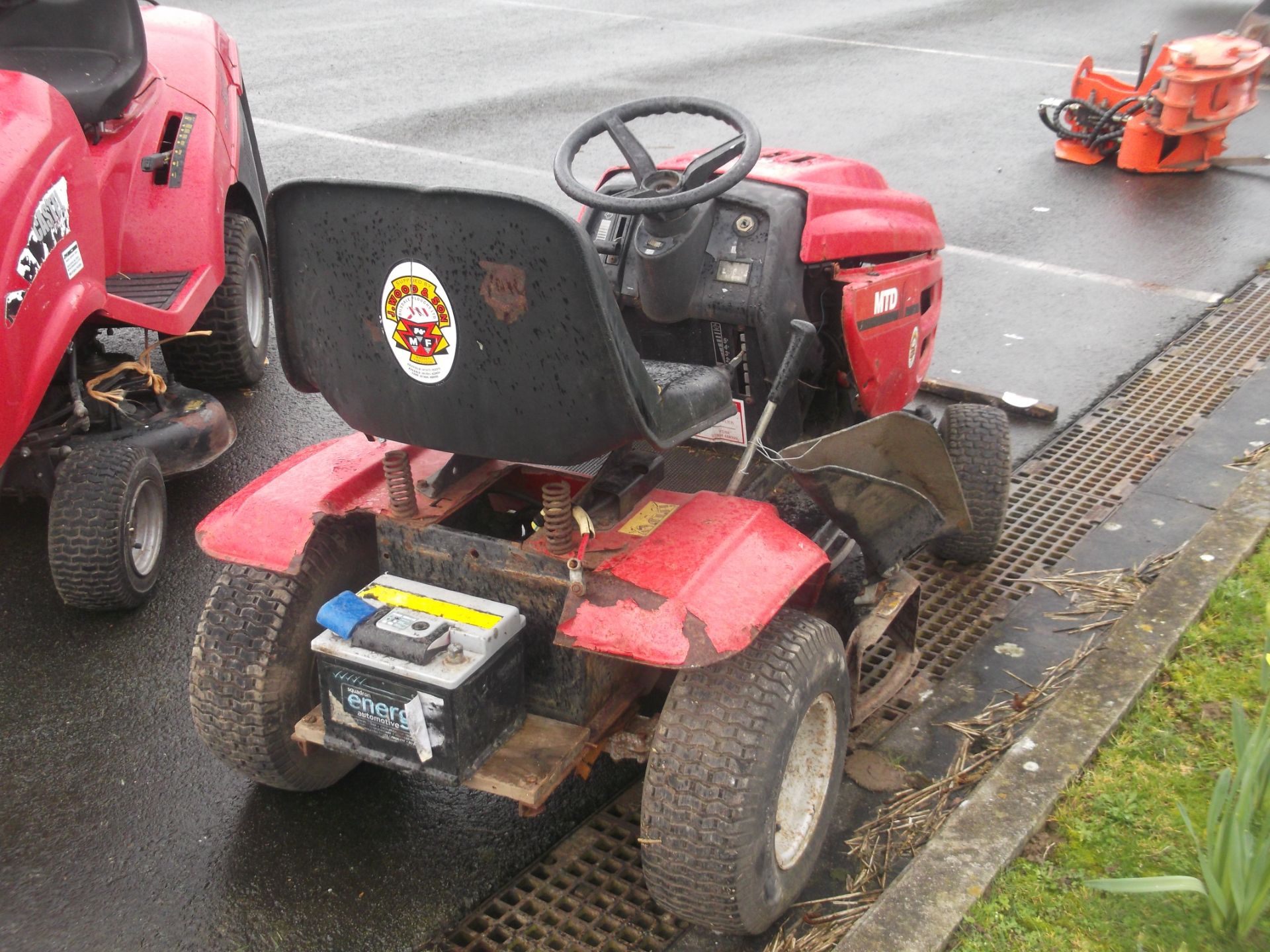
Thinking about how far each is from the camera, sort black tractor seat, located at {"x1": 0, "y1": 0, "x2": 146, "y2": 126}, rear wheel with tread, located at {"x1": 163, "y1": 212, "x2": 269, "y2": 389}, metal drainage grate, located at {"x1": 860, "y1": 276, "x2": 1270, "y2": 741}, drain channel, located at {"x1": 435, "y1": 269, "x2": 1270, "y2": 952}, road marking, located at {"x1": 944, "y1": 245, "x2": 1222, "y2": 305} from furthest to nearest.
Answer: road marking, located at {"x1": 944, "y1": 245, "x2": 1222, "y2": 305} → rear wheel with tread, located at {"x1": 163, "y1": 212, "x2": 269, "y2": 389} → black tractor seat, located at {"x1": 0, "y1": 0, "x2": 146, "y2": 126} → metal drainage grate, located at {"x1": 860, "y1": 276, "x2": 1270, "y2": 741} → drain channel, located at {"x1": 435, "y1": 269, "x2": 1270, "y2": 952}

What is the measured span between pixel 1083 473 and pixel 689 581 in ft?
8.80

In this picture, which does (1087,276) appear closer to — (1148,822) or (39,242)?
(1148,822)

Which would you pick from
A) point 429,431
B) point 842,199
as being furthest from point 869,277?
point 429,431

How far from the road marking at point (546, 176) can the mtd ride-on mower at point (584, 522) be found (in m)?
2.42

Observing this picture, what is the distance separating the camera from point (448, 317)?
7.45ft

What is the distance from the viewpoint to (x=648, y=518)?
2691mm

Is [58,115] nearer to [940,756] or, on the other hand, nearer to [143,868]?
[143,868]

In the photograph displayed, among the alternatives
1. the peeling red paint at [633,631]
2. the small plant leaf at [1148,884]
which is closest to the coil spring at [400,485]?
the peeling red paint at [633,631]

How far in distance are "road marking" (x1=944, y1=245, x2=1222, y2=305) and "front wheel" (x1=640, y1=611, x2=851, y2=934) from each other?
13.6 feet

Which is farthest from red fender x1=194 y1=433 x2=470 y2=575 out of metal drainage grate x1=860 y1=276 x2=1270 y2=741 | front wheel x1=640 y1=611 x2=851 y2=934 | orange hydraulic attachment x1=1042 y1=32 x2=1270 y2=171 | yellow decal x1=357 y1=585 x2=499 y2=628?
orange hydraulic attachment x1=1042 y1=32 x2=1270 y2=171

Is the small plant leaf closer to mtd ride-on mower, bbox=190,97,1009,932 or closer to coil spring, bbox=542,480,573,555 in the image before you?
mtd ride-on mower, bbox=190,97,1009,932

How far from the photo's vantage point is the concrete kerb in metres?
2.39

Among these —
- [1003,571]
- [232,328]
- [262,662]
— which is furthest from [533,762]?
[232,328]

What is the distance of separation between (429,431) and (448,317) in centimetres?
28
